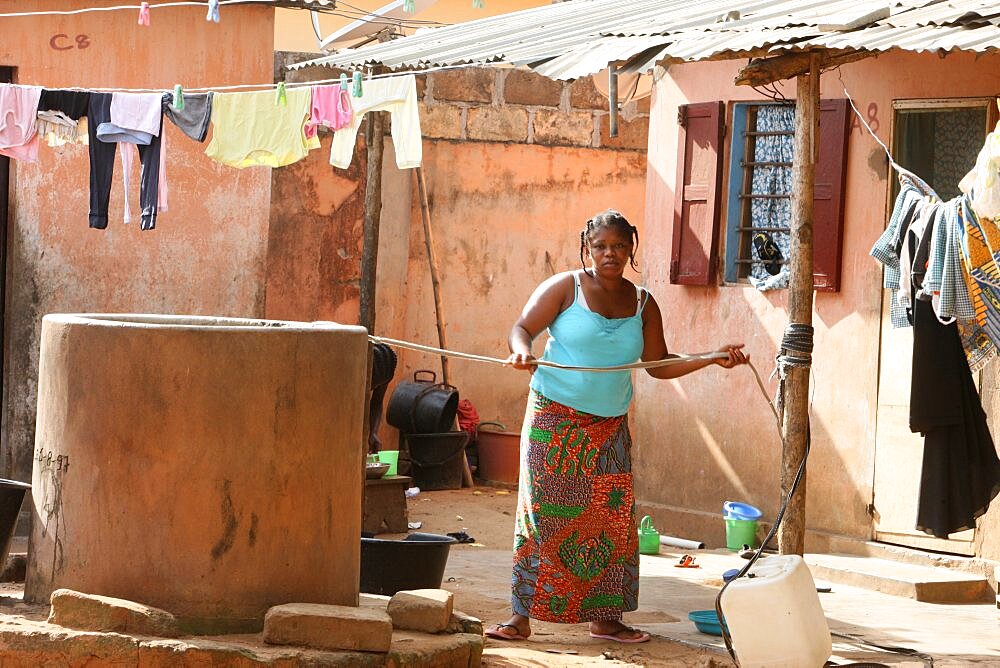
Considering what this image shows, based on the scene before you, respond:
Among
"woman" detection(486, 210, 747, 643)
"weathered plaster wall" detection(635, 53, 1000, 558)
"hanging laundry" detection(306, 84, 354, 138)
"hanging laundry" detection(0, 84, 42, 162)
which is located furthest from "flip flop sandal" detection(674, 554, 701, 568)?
"hanging laundry" detection(0, 84, 42, 162)

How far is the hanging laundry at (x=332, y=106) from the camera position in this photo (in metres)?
7.94

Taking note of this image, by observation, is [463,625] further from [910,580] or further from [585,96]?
[585,96]

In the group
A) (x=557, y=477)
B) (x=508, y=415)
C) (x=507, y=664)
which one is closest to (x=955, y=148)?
(x=557, y=477)

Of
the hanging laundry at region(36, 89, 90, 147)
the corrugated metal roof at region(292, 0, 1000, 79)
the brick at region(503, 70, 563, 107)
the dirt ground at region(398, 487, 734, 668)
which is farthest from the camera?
the brick at region(503, 70, 563, 107)

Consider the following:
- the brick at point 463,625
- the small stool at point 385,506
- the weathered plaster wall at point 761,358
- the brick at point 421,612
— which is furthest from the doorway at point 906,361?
the brick at point 421,612

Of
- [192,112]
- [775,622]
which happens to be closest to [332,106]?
[192,112]

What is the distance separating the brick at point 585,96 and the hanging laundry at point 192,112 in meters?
5.17

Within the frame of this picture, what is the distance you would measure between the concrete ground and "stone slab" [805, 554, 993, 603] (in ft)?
0.21

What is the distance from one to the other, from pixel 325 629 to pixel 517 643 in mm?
1152

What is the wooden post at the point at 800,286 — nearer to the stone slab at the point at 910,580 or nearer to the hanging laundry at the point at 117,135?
the stone slab at the point at 910,580

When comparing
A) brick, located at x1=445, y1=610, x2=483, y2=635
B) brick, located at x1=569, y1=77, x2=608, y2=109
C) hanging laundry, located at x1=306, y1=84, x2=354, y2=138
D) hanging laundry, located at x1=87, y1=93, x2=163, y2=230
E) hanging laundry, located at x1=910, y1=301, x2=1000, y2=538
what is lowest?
brick, located at x1=445, y1=610, x2=483, y2=635

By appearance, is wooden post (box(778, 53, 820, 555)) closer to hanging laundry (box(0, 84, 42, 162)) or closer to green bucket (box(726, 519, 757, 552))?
green bucket (box(726, 519, 757, 552))

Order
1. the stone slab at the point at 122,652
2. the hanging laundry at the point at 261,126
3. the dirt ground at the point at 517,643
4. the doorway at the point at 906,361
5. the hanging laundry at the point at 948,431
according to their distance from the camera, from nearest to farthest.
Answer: the stone slab at the point at 122,652 → the dirt ground at the point at 517,643 → the hanging laundry at the point at 948,431 → the hanging laundry at the point at 261,126 → the doorway at the point at 906,361

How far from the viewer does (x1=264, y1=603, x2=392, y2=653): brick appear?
16.9 ft
